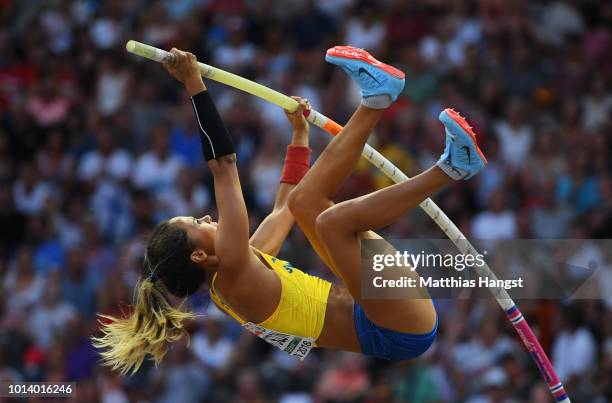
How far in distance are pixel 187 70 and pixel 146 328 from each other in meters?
1.46

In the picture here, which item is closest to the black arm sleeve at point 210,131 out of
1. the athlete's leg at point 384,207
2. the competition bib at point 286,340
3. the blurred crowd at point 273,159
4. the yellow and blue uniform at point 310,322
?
the athlete's leg at point 384,207

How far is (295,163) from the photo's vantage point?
7.25 meters

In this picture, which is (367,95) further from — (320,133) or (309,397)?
(320,133)

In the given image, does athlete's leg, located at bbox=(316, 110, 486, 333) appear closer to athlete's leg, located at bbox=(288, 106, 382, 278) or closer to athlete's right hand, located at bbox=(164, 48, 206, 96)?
athlete's leg, located at bbox=(288, 106, 382, 278)

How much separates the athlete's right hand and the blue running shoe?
77 cm

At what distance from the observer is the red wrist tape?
7230mm

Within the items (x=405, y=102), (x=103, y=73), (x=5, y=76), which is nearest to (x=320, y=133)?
(x=405, y=102)

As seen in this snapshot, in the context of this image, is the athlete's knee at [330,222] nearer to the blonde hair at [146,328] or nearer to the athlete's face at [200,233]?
the athlete's face at [200,233]

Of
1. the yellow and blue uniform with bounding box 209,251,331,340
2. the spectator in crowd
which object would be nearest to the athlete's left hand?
the yellow and blue uniform with bounding box 209,251,331,340

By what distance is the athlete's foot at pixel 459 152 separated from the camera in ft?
20.2

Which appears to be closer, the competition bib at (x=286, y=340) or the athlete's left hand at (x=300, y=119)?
the competition bib at (x=286, y=340)

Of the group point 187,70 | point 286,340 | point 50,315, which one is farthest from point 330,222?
point 50,315

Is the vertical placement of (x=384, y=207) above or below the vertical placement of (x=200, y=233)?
above

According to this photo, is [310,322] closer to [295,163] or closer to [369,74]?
[295,163]
